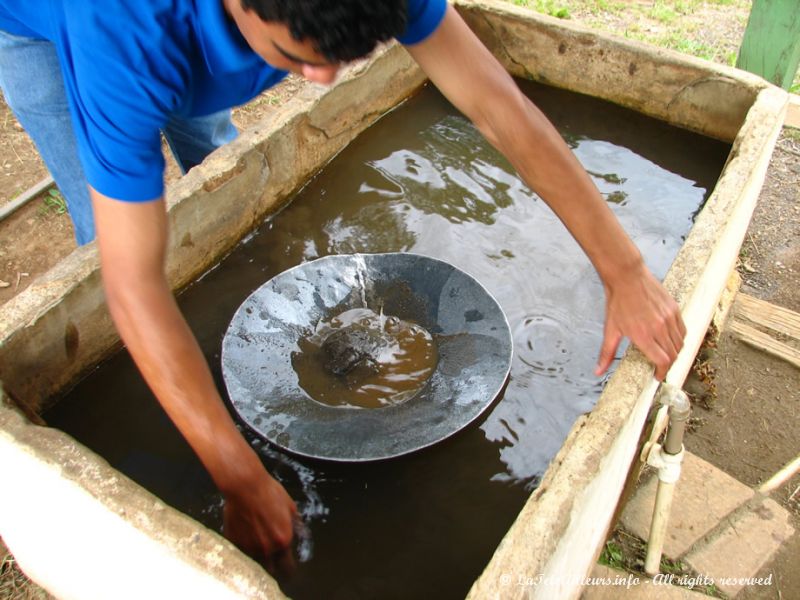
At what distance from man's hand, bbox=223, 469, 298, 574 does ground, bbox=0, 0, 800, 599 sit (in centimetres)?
107

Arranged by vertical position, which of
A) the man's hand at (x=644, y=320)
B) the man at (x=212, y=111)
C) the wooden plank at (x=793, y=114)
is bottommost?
the wooden plank at (x=793, y=114)

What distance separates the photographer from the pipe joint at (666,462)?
6.29ft

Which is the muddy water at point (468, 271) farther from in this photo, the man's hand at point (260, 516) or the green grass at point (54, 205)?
the green grass at point (54, 205)

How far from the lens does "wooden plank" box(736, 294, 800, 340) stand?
292 centimetres

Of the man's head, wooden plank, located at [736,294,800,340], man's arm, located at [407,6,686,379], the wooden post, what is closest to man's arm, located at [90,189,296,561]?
the man's head

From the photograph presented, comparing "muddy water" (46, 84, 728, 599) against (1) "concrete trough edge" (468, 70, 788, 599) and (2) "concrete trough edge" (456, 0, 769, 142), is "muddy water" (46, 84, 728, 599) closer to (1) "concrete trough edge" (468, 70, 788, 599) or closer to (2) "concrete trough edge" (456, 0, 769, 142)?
(2) "concrete trough edge" (456, 0, 769, 142)

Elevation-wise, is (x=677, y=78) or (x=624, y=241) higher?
(x=624, y=241)

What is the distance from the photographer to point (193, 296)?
7.99ft

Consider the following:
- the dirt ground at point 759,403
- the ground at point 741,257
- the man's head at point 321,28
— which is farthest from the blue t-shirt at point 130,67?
the dirt ground at point 759,403

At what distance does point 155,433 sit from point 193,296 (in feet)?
1.84

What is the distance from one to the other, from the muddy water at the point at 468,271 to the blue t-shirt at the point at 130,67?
0.98 m

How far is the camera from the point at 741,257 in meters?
3.30

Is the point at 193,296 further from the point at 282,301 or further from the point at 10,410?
the point at 10,410

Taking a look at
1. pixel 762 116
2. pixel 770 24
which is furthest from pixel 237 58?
pixel 770 24
